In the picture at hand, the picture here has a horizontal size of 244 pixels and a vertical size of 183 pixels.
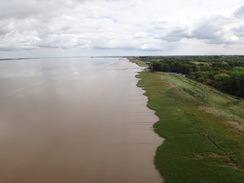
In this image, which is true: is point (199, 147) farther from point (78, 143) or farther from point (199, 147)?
point (78, 143)

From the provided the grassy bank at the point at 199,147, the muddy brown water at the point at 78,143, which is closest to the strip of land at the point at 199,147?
the grassy bank at the point at 199,147

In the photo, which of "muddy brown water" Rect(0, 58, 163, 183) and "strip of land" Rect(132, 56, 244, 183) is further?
"muddy brown water" Rect(0, 58, 163, 183)

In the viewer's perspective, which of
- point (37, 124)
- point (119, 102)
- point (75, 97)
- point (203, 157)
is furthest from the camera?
point (75, 97)

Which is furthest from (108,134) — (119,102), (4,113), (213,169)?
(4,113)

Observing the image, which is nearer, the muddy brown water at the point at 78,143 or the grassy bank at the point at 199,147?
the grassy bank at the point at 199,147

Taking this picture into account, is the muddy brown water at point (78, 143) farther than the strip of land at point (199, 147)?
Yes

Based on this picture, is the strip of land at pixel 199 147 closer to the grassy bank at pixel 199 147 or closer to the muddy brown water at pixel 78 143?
the grassy bank at pixel 199 147

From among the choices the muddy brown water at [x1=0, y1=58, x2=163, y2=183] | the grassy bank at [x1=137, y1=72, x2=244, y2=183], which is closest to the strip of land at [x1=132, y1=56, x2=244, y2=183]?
the grassy bank at [x1=137, y1=72, x2=244, y2=183]

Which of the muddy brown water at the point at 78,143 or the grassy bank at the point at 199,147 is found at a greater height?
the grassy bank at the point at 199,147

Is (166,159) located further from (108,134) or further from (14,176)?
(14,176)

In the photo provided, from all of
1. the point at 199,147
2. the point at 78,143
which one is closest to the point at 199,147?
the point at 199,147

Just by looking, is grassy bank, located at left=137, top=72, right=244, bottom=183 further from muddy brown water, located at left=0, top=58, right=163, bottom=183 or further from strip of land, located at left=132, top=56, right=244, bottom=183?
muddy brown water, located at left=0, top=58, right=163, bottom=183
